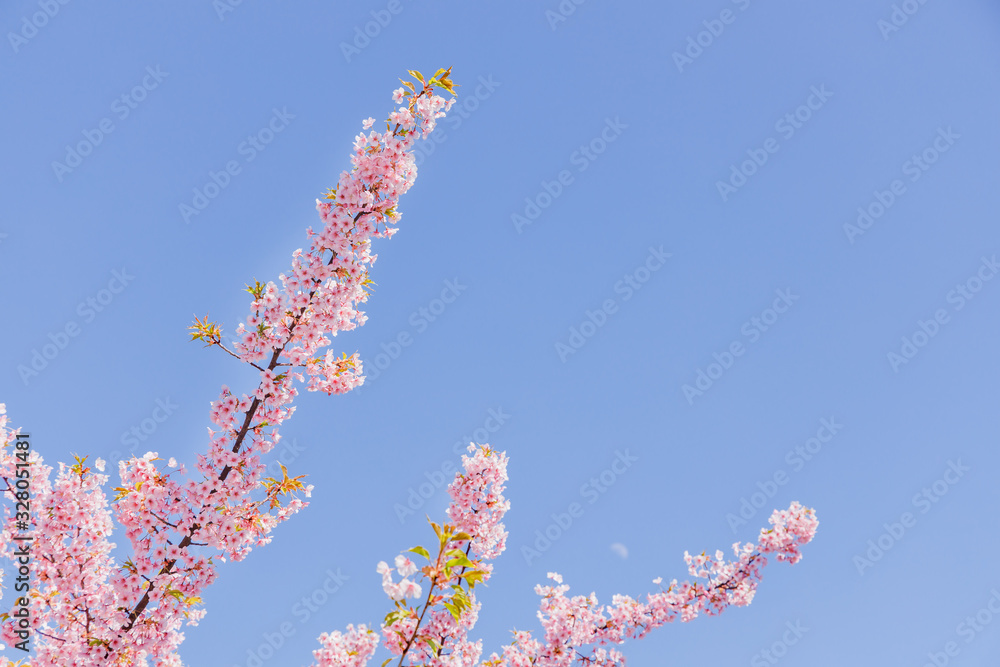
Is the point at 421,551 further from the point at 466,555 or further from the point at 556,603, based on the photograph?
the point at 556,603

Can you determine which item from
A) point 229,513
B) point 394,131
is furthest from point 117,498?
point 394,131

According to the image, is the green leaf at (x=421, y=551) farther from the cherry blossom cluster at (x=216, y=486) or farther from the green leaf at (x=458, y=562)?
the cherry blossom cluster at (x=216, y=486)

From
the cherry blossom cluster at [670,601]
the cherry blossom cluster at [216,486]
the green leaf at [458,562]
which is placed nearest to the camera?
the green leaf at [458,562]

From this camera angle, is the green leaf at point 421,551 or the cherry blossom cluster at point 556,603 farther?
the cherry blossom cluster at point 556,603

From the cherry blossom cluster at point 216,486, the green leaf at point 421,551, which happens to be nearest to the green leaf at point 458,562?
the green leaf at point 421,551

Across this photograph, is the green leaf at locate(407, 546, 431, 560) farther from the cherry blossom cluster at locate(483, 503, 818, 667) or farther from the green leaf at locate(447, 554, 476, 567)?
the cherry blossom cluster at locate(483, 503, 818, 667)

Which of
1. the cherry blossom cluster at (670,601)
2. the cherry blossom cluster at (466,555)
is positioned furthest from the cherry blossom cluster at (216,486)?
the cherry blossom cluster at (670,601)

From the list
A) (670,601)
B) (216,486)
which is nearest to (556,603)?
(670,601)

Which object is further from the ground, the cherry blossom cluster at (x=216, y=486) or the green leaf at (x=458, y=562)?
the cherry blossom cluster at (x=216, y=486)

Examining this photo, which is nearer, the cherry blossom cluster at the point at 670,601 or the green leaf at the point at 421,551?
the green leaf at the point at 421,551

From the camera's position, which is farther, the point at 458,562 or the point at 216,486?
the point at 216,486

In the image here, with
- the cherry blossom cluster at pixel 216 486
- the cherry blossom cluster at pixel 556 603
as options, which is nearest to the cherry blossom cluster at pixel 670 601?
the cherry blossom cluster at pixel 556 603

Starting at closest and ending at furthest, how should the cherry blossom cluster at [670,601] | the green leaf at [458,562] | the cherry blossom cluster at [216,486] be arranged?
the green leaf at [458,562]
the cherry blossom cluster at [216,486]
the cherry blossom cluster at [670,601]

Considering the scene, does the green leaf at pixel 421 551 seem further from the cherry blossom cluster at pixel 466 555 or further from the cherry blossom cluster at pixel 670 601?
the cherry blossom cluster at pixel 670 601
